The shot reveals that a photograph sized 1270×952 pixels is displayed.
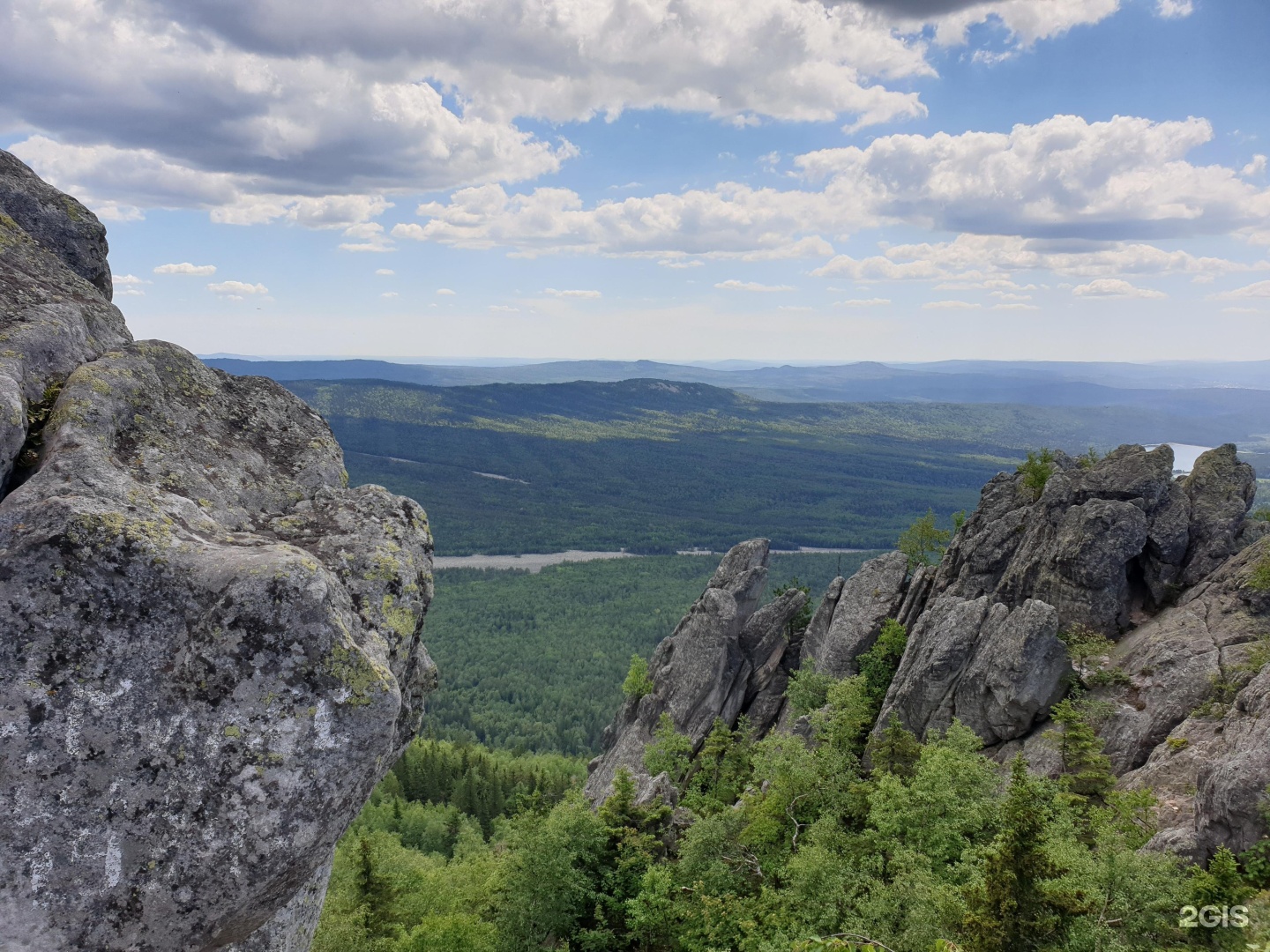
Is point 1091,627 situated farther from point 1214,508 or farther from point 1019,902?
point 1019,902

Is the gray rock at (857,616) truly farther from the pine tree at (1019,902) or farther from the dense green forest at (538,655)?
the dense green forest at (538,655)

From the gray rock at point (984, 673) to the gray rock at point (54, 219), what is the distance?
38059 millimetres

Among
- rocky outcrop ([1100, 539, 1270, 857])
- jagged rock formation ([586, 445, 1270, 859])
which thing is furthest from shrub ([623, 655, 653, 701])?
rocky outcrop ([1100, 539, 1270, 857])

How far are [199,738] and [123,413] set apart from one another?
6.01 m

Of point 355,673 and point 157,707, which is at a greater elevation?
point 355,673

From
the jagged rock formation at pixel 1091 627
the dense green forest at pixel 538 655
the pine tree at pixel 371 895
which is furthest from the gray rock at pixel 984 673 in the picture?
the dense green forest at pixel 538 655

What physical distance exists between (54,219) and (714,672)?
46125 mm

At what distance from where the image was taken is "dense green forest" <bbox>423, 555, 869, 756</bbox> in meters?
123

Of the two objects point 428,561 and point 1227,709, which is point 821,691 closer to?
point 1227,709

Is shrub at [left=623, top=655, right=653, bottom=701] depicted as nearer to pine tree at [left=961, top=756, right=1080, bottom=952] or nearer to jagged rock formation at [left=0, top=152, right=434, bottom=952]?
pine tree at [left=961, top=756, right=1080, bottom=952]

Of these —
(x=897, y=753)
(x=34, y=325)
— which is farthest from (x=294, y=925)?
(x=897, y=753)

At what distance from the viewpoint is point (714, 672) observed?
2121 inches

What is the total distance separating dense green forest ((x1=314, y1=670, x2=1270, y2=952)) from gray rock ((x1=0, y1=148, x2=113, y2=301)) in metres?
22.0

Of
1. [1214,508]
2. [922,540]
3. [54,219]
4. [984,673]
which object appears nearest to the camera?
[54,219]
